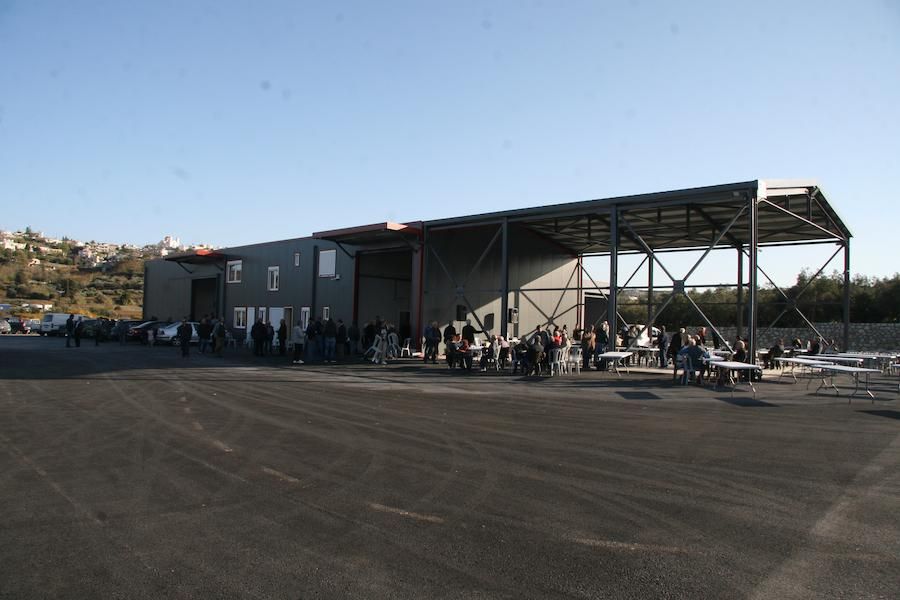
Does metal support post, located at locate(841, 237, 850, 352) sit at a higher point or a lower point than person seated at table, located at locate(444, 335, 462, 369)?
higher

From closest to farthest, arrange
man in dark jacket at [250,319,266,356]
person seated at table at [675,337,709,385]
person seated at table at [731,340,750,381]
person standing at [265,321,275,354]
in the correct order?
person seated at table at [675,337,709,385] < person seated at table at [731,340,750,381] < man in dark jacket at [250,319,266,356] < person standing at [265,321,275,354]

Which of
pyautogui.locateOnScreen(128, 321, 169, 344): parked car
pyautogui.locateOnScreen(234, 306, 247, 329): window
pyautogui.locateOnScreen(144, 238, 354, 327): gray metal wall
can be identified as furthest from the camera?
pyautogui.locateOnScreen(128, 321, 169, 344): parked car

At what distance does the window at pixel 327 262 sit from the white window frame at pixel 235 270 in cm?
725

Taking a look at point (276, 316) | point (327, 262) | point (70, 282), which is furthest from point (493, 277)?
point (70, 282)

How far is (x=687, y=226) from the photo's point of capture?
81.3ft

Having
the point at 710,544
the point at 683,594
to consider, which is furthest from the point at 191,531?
the point at 710,544

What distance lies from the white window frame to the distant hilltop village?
81.1m

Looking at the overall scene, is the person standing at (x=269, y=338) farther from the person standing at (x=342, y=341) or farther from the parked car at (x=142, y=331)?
the parked car at (x=142, y=331)

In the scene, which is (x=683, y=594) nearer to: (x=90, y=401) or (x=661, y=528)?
(x=661, y=528)

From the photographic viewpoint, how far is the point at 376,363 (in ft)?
79.8

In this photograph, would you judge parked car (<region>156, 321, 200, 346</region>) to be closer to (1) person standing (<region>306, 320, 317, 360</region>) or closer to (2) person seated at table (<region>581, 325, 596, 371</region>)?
(1) person standing (<region>306, 320, 317, 360</region>)

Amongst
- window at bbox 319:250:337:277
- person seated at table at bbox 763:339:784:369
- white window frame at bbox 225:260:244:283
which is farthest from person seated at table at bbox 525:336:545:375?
white window frame at bbox 225:260:244:283

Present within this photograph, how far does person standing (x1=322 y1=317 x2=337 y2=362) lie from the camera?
24703 millimetres

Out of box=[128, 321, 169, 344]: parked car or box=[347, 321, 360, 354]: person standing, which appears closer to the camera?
box=[347, 321, 360, 354]: person standing
